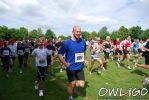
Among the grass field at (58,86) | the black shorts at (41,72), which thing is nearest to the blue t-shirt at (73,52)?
the grass field at (58,86)

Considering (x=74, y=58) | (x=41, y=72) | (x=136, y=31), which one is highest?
(x=136, y=31)

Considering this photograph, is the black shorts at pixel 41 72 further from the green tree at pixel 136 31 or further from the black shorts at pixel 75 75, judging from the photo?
the green tree at pixel 136 31

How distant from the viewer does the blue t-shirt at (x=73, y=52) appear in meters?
8.36

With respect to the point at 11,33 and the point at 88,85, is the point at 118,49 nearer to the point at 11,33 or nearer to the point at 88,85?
the point at 88,85

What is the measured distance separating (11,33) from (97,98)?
127530 millimetres

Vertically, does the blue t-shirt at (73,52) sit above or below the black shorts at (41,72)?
above

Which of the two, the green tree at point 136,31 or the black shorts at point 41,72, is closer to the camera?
the black shorts at point 41,72

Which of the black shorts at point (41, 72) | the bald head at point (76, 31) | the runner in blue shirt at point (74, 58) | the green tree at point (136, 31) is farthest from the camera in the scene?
the green tree at point (136, 31)

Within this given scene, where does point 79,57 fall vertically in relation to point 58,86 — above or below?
above

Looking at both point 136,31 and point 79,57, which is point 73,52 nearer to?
point 79,57

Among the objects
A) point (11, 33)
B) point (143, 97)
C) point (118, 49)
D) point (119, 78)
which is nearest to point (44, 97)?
point (143, 97)

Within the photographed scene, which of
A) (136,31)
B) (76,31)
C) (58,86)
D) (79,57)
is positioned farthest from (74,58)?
(136,31)

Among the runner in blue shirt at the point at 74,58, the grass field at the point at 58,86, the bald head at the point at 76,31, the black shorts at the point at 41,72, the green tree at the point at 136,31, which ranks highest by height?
the green tree at the point at 136,31

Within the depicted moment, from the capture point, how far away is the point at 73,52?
8383mm
